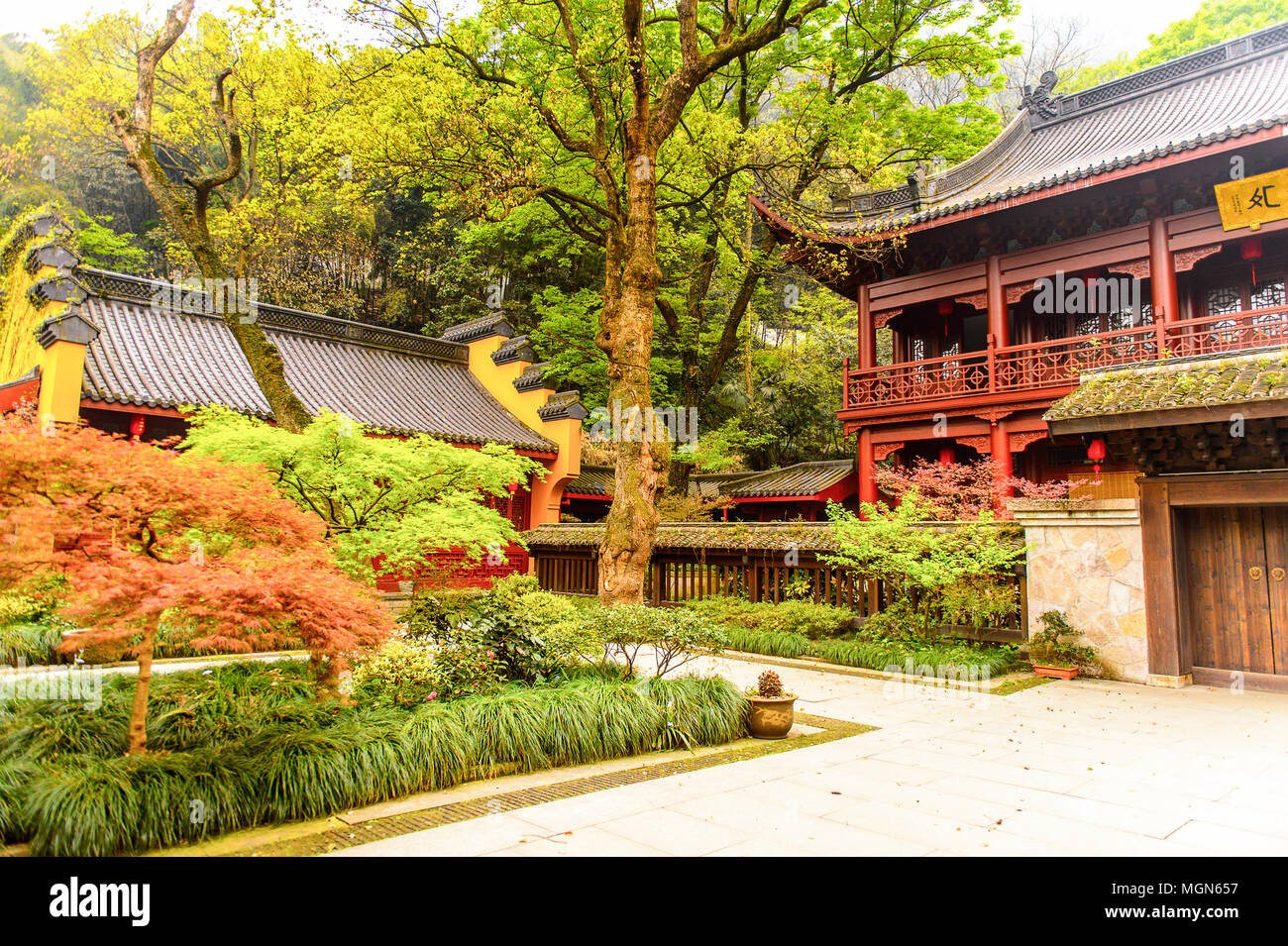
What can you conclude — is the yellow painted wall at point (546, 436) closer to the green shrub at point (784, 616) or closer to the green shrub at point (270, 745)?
the green shrub at point (784, 616)

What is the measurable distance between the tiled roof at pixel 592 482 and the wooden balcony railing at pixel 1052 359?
6538 millimetres

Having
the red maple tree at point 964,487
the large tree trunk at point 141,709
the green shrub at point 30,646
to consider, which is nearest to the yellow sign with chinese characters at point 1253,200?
the red maple tree at point 964,487

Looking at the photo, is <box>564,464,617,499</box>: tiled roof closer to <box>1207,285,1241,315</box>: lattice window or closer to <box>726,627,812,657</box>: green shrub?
<box>726,627,812,657</box>: green shrub

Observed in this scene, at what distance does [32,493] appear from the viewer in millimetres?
4105

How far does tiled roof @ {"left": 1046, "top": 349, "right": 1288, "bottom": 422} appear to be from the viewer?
24.8ft

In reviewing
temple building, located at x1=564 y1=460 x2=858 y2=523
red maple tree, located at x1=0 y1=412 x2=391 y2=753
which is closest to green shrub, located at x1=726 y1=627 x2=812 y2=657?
temple building, located at x1=564 y1=460 x2=858 y2=523

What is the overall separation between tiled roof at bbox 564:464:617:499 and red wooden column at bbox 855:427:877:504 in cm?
631

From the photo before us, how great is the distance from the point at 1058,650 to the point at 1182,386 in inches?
132

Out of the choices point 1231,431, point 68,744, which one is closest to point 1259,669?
point 1231,431

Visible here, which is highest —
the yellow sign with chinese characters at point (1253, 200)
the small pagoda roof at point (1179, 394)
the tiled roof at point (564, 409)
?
the yellow sign with chinese characters at point (1253, 200)

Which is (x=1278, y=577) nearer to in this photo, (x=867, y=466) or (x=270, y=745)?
(x=867, y=466)

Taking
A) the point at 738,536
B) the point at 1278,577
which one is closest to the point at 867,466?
the point at 738,536

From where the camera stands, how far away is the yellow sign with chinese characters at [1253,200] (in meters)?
11.8
